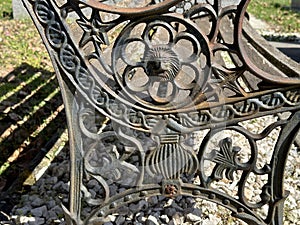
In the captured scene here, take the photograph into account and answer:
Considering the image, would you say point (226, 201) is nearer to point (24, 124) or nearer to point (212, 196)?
point (212, 196)

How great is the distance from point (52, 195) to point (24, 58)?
2964mm

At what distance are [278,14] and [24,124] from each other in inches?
304

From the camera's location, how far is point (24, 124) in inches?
159

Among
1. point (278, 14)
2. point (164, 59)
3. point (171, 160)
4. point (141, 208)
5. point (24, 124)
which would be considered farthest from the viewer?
point (278, 14)

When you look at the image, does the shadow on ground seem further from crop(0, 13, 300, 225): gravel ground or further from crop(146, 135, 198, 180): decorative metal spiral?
crop(146, 135, 198, 180): decorative metal spiral

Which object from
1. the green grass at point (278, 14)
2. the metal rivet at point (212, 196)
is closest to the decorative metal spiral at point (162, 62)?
the metal rivet at point (212, 196)

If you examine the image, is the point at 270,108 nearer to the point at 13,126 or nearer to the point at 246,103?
the point at 246,103

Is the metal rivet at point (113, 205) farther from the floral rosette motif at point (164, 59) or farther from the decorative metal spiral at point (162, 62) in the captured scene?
the decorative metal spiral at point (162, 62)

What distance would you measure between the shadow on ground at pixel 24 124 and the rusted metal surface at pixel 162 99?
107 cm

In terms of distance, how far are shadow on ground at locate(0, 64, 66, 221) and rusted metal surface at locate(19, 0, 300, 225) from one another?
1.07 m

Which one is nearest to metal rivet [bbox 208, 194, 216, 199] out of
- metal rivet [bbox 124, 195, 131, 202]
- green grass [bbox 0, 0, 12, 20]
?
metal rivet [bbox 124, 195, 131, 202]

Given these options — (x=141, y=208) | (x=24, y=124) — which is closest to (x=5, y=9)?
(x=24, y=124)

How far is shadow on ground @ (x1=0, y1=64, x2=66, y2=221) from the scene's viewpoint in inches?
131

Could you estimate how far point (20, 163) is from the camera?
3.54 metres
